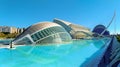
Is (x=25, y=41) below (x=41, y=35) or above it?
below

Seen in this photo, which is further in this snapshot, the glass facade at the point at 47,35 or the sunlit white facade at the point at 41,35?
the glass facade at the point at 47,35

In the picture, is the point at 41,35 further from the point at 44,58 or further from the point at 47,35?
the point at 44,58

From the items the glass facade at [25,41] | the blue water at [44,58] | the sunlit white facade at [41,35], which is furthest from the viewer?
the sunlit white facade at [41,35]

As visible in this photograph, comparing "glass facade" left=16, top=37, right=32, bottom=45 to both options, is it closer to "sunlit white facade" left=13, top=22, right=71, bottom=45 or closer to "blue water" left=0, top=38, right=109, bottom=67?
"sunlit white facade" left=13, top=22, right=71, bottom=45

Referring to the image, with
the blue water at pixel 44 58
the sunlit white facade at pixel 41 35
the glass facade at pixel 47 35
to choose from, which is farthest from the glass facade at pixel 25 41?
the blue water at pixel 44 58

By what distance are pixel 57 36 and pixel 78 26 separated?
34.5m

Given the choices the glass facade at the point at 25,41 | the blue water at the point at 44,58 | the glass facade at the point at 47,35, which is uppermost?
the glass facade at the point at 47,35

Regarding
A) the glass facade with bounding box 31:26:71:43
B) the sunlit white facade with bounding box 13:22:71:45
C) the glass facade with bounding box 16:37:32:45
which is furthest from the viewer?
the glass facade with bounding box 31:26:71:43

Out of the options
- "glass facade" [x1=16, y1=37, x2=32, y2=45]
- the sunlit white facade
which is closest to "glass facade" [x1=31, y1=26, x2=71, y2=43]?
the sunlit white facade

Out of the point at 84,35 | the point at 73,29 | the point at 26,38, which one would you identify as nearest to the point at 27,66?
the point at 26,38

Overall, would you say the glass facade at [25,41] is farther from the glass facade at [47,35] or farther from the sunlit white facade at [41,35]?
the glass facade at [47,35]

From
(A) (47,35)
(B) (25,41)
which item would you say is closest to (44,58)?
(B) (25,41)

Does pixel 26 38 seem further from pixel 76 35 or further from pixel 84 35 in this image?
pixel 84 35

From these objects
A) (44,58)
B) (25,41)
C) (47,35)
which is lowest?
(44,58)
